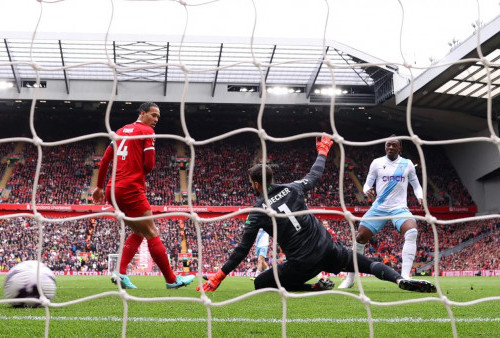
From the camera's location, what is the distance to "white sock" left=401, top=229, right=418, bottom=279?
263 inches

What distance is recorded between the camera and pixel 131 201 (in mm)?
5426

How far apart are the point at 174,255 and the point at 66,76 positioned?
11.3 metres

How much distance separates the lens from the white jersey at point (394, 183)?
6836 millimetres

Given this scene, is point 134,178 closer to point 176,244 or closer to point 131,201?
point 131,201

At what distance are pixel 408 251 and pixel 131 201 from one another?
351 cm

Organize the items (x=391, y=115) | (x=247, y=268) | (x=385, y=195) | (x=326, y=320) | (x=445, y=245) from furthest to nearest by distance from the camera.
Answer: (x=391, y=115) → (x=445, y=245) → (x=247, y=268) → (x=385, y=195) → (x=326, y=320)

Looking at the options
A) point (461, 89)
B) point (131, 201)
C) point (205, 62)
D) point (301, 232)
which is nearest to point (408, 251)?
point (301, 232)

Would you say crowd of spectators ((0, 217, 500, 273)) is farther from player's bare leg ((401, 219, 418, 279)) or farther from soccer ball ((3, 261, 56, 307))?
soccer ball ((3, 261, 56, 307))

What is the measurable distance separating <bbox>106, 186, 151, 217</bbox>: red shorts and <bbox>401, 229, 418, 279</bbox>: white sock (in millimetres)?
3236

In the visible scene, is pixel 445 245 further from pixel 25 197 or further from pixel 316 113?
pixel 25 197

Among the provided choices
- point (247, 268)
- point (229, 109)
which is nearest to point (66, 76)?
point (229, 109)

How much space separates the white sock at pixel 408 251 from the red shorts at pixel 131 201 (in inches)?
127

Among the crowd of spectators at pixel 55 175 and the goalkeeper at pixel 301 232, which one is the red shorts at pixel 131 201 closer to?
the goalkeeper at pixel 301 232

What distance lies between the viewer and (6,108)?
31984 mm
